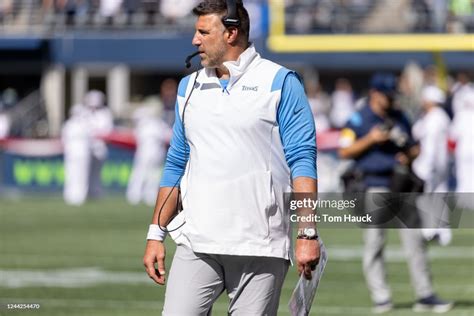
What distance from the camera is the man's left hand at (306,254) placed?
6.11 m

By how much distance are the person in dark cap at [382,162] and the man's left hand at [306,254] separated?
5.39 meters

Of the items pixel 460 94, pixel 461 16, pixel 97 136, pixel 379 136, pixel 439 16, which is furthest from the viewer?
pixel 97 136

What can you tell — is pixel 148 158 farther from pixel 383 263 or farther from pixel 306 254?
pixel 306 254

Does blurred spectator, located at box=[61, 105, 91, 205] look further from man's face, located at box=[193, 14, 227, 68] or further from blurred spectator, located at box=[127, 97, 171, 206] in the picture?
man's face, located at box=[193, 14, 227, 68]

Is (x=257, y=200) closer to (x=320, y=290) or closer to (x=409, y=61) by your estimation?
(x=320, y=290)

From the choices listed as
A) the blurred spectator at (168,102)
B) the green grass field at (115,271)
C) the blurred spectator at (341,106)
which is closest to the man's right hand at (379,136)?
the green grass field at (115,271)

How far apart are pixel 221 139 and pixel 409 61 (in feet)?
112

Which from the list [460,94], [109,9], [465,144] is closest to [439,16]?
[460,94]

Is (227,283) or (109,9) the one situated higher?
(109,9)

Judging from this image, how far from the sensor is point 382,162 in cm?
1185

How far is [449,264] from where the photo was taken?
15570mm

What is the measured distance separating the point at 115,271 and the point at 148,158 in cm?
1589

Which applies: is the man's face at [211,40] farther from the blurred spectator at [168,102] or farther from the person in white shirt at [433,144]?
the blurred spectator at [168,102]

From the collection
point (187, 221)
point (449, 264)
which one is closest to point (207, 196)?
point (187, 221)
